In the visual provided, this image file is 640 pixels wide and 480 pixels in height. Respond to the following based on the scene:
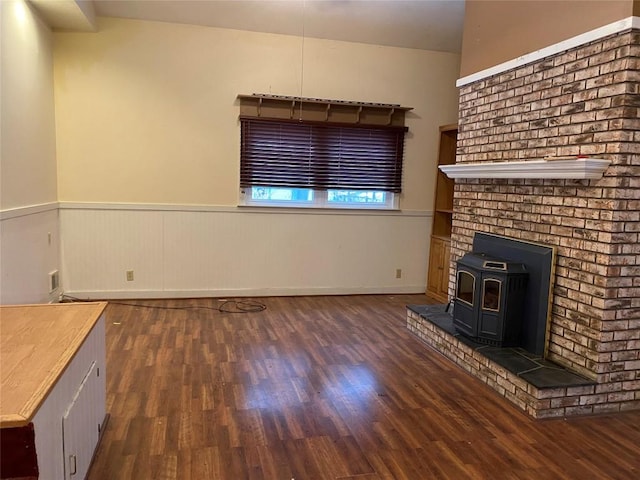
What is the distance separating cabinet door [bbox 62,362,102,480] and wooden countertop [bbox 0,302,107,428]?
0.23 meters

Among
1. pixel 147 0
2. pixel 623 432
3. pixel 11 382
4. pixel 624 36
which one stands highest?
pixel 147 0

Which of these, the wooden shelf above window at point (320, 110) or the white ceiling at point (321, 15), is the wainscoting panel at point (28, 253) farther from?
the wooden shelf above window at point (320, 110)

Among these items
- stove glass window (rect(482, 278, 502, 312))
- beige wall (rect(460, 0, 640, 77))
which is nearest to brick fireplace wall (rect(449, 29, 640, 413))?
beige wall (rect(460, 0, 640, 77))

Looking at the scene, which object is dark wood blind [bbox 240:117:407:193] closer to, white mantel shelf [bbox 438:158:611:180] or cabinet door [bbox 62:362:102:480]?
white mantel shelf [bbox 438:158:611:180]

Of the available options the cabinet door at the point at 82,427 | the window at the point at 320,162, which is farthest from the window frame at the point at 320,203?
the cabinet door at the point at 82,427

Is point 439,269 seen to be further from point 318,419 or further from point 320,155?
point 318,419

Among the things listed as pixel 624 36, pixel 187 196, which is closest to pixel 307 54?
pixel 187 196

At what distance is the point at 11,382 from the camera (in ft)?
4.88

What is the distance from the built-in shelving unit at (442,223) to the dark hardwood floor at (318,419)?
1.61 meters

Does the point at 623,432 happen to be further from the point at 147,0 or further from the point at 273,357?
the point at 147,0

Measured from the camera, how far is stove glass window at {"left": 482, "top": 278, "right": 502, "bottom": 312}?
10.6 feet

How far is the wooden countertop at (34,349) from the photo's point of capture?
1.38 meters

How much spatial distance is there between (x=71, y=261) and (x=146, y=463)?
3.30m

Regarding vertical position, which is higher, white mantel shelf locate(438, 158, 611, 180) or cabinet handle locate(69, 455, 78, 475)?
white mantel shelf locate(438, 158, 611, 180)
